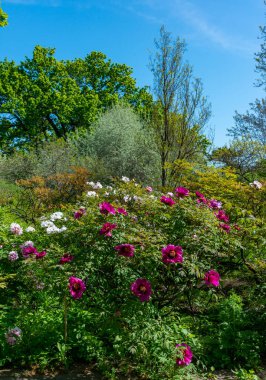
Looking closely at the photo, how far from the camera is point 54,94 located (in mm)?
28391

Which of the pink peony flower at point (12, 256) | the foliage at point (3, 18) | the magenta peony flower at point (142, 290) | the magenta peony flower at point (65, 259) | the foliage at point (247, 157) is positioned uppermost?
the foliage at point (3, 18)

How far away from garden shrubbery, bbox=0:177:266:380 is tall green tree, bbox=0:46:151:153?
79.4 feet

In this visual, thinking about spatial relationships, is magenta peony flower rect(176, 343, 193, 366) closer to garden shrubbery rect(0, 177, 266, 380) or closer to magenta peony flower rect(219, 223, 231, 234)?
garden shrubbery rect(0, 177, 266, 380)

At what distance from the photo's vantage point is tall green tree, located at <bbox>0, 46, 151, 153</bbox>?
93.1 ft

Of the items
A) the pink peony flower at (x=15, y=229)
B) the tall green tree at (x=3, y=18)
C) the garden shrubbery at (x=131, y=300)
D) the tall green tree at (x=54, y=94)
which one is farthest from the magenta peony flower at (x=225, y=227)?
the tall green tree at (x=54, y=94)

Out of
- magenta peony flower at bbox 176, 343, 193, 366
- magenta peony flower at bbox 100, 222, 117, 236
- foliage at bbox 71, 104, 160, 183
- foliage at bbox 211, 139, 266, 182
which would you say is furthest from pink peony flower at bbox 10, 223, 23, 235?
foliage at bbox 71, 104, 160, 183

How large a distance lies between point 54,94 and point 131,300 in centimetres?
2662

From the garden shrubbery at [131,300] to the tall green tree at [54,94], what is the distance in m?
24.2

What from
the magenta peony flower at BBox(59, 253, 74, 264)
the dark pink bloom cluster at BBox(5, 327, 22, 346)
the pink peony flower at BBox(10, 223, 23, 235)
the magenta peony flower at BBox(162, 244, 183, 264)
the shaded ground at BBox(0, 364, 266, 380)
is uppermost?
the pink peony flower at BBox(10, 223, 23, 235)

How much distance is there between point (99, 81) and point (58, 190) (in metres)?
19.1

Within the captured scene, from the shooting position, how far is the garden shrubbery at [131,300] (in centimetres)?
343

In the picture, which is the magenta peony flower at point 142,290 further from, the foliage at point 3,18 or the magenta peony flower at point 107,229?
the foliage at point 3,18

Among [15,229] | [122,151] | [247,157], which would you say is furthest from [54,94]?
[15,229]

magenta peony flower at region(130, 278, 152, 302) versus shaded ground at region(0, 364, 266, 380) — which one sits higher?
magenta peony flower at region(130, 278, 152, 302)
